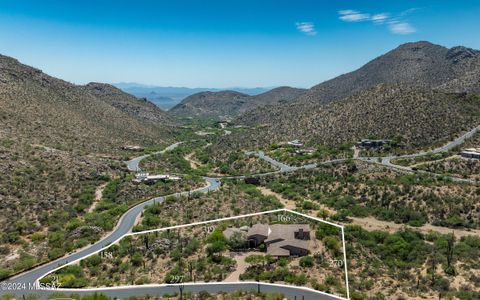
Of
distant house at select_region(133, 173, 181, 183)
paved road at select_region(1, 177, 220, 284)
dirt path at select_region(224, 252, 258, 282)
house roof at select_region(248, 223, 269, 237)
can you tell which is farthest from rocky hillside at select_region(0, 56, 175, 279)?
house roof at select_region(248, 223, 269, 237)

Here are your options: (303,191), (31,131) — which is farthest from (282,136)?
(31,131)

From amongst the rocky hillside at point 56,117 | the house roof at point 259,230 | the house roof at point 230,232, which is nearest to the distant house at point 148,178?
the rocky hillside at point 56,117

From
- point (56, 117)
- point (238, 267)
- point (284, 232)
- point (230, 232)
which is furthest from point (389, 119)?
point (56, 117)

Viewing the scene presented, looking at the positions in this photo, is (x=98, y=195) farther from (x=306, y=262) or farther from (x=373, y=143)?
(x=373, y=143)

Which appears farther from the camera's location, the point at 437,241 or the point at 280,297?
the point at 437,241

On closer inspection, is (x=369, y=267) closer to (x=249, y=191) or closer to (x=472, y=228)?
(x=472, y=228)

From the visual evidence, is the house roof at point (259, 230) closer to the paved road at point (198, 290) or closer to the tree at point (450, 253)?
the paved road at point (198, 290)
